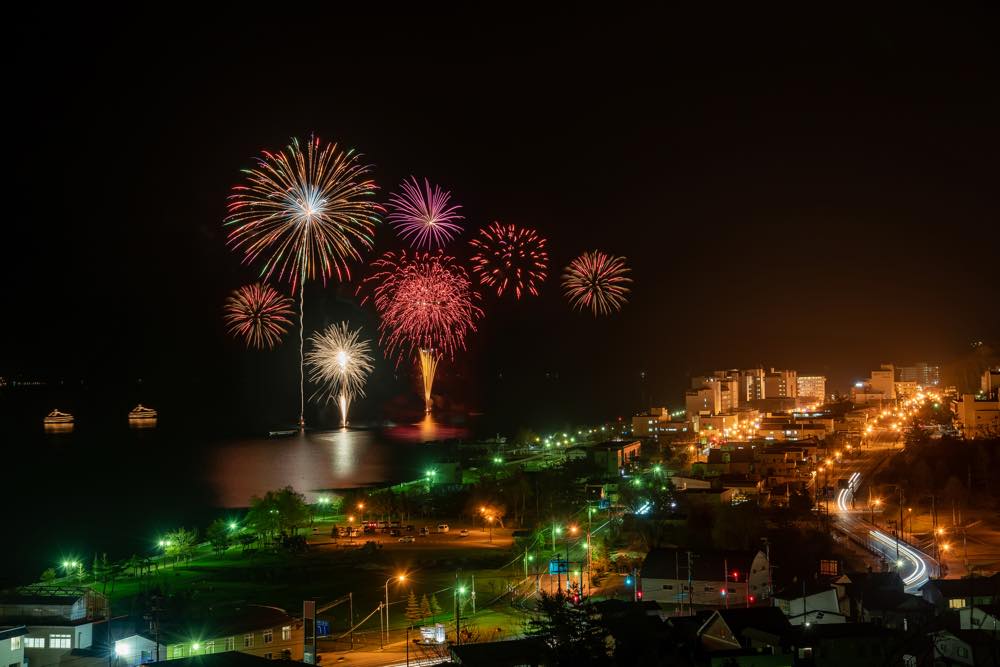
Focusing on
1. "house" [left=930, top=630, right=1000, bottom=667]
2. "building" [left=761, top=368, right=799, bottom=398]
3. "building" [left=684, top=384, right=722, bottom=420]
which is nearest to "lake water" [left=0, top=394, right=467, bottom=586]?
"building" [left=684, top=384, right=722, bottom=420]

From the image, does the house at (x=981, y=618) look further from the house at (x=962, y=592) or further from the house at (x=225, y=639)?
the house at (x=225, y=639)

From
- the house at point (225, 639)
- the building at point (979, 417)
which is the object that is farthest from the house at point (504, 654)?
the building at point (979, 417)

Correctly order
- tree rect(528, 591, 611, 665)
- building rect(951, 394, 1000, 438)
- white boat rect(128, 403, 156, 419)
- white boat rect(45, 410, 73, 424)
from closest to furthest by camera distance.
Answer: tree rect(528, 591, 611, 665) → building rect(951, 394, 1000, 438) → white boat rect(45, 410, 73, 424) → white boat rect(128, 403, 156, 419)

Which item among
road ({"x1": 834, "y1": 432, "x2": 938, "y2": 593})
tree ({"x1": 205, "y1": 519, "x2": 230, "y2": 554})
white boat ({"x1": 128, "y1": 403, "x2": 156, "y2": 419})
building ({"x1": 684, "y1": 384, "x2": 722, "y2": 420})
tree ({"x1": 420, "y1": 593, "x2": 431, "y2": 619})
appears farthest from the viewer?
white boat ({"x1": 128, "y1": 403, "x2": 156, "y2": 419})

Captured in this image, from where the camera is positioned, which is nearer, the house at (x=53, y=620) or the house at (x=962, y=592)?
the house at (x=53, y=620)

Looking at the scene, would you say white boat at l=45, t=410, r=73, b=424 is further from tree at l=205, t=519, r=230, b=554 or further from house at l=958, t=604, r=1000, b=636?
house at l=958, t=604, r=1000, b=636

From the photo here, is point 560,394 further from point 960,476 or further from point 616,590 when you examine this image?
point 616,590

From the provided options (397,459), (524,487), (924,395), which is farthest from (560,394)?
(524,487)
